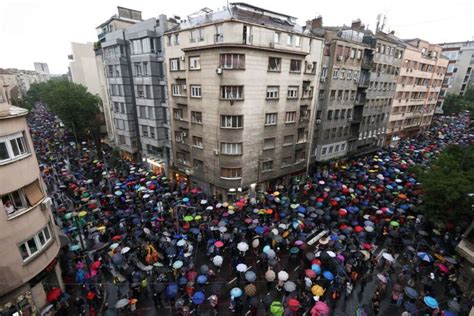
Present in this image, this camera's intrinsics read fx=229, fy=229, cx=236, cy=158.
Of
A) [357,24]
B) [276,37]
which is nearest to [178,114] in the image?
[276,37]

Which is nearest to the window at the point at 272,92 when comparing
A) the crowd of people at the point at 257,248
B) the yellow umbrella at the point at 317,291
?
the crowd of people at the point at 257,248

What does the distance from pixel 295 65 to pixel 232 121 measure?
37.9 feet

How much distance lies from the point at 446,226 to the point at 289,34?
26.9 metres

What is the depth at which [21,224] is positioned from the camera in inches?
536

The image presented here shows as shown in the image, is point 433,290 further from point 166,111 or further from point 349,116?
point 166,111

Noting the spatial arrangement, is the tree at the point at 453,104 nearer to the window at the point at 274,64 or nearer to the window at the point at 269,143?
the window at the point at 269,143

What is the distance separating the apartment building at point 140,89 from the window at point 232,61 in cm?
1222

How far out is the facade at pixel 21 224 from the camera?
1294cm

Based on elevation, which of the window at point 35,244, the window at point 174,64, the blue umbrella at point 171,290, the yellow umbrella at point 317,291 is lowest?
the blue umbrella at point 171,290

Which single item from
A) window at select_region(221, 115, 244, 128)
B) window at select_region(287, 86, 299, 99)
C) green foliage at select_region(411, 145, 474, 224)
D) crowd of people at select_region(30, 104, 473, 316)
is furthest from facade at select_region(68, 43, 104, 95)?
green foliage at select_region(411, 145, 474, 224)

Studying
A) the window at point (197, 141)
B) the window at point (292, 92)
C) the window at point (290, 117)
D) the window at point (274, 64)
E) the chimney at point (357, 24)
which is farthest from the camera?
the chimney at point (357, 24)

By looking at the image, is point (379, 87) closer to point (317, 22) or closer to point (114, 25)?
point (317, 22)

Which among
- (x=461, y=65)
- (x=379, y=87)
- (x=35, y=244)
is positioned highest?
(x=461, y=65)

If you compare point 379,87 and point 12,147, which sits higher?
point 379,87
